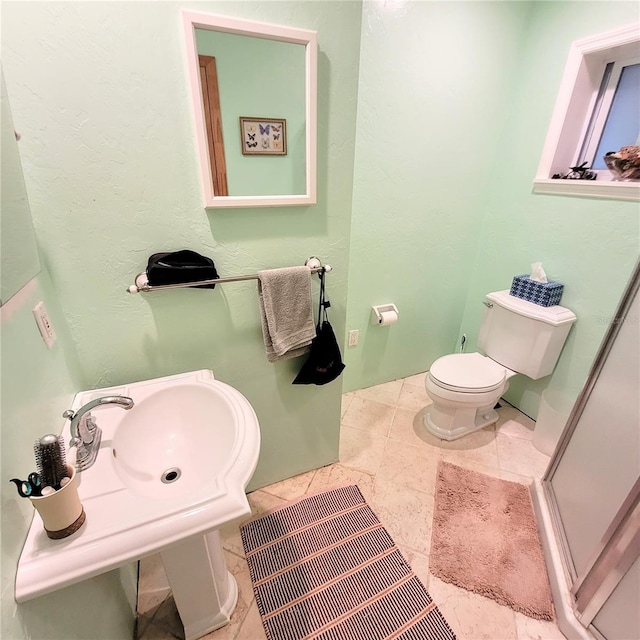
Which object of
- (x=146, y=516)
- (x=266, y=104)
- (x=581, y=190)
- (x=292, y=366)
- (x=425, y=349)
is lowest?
(x=425, y=349)

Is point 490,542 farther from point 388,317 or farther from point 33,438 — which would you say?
point 33,438

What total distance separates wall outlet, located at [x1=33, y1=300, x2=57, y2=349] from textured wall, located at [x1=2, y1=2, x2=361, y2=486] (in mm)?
151

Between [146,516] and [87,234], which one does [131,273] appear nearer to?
[87,234]

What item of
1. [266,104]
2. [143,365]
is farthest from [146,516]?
[266,104]

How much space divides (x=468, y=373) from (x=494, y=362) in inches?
8.5

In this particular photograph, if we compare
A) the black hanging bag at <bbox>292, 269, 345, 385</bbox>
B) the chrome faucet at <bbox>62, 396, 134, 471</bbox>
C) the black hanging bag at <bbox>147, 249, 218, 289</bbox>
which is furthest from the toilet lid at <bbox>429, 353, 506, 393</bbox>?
the chrome faucet at <bbox>62, 396, 134, 471</bbox>

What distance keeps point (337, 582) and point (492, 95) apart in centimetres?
246

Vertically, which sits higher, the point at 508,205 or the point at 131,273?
the point at 508,205

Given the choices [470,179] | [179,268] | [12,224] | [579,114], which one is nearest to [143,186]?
[179,268]

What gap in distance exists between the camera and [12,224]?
2.19 feet

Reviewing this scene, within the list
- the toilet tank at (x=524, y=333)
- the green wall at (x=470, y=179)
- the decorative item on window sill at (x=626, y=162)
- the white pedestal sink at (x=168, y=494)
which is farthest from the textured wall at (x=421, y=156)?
the white pedestal sink at (x=168, y=494)

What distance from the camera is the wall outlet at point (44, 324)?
2.64 feet

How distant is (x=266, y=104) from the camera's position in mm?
1104

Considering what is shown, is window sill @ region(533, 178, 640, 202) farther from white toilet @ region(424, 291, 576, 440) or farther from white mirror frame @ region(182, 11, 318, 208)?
white mirror frame @ region(182, 11, 318, 208)
